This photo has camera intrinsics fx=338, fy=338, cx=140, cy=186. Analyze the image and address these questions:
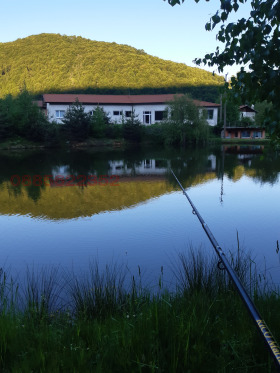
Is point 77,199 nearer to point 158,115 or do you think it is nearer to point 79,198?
point 79,198

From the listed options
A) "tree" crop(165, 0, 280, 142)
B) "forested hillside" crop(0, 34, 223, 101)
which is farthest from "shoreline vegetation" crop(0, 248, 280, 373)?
"forested hillside" crop(0, 34, 223, 101)

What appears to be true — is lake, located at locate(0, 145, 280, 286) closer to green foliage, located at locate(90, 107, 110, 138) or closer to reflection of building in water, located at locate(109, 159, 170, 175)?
reflection of building in water, located at locate(109, 159, 170, 175)

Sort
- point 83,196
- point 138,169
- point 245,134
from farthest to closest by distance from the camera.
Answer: point 245,134 < point 138,169 < point 83,196

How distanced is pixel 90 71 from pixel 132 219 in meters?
105

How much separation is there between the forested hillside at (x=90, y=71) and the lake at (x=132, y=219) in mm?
67608

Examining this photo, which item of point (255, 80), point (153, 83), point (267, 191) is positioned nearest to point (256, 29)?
point (255, 80)

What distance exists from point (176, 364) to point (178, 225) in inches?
286

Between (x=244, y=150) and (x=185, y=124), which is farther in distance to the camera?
(x=185, y=124)

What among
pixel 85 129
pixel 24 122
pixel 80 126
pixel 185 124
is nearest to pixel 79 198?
pixel 80 126

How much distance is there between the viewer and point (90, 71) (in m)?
108

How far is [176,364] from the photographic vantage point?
2.65m

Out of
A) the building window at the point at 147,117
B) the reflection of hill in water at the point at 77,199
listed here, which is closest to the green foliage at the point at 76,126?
the building window at the point at 147,117

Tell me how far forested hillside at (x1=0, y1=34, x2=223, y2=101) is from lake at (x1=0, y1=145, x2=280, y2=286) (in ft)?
222

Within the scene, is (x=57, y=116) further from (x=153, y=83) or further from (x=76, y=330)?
(x=76, y=330)
